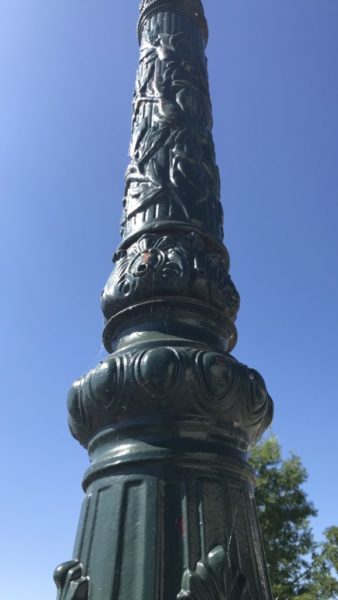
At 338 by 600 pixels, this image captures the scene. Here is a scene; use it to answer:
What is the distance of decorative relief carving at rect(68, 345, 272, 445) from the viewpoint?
6.20 feet

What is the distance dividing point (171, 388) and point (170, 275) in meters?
0.60

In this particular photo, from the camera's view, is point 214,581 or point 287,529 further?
point 287,529

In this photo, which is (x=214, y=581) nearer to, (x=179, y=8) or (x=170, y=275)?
(x=170, y=275)

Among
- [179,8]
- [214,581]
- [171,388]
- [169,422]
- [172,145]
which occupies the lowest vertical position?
[214,581]

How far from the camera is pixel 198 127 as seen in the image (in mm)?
3180

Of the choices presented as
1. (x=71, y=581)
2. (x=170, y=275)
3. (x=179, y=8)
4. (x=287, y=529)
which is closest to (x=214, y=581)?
(x=71, y=581)

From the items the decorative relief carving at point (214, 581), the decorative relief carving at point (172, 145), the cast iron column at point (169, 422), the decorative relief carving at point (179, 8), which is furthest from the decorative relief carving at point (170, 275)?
the decorative relief carving at point (179, 8)

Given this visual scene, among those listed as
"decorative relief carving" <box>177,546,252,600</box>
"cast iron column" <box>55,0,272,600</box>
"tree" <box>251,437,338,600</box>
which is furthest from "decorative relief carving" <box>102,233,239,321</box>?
"tree" <box>251,437,338,600</box>

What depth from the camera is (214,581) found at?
152 centimetres

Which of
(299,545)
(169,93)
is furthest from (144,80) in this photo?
(299,545)

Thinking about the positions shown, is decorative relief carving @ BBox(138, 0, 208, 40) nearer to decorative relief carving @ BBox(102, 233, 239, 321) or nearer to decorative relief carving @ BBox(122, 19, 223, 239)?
decorative relief carving @ BBox(122, 19, 223, 239)

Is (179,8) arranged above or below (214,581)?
above

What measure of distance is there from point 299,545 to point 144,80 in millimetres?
16140

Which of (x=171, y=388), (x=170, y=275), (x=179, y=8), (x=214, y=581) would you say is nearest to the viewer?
(x=214, y=581)
